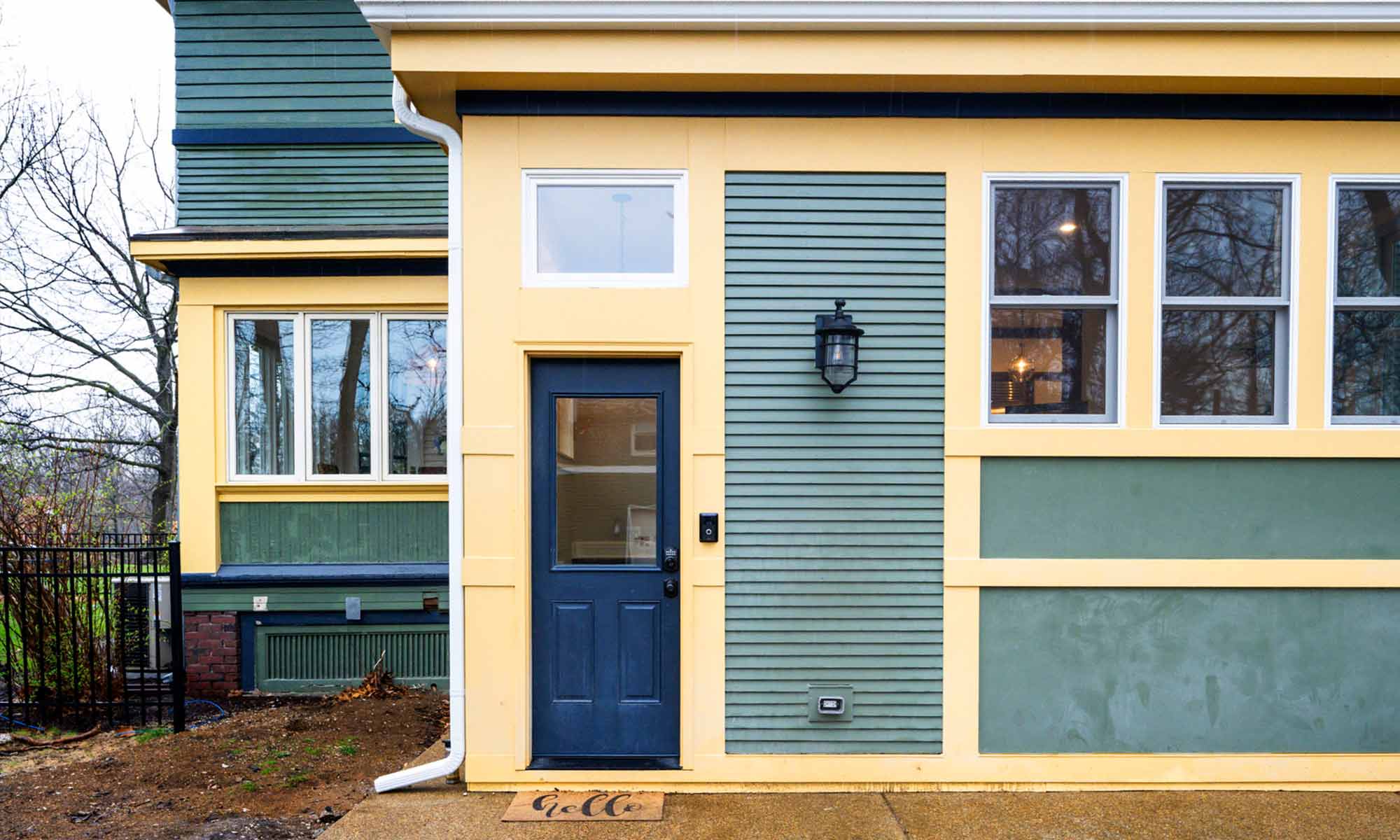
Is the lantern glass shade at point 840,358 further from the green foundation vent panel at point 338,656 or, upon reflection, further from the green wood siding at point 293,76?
the green wood siding at point 293,76

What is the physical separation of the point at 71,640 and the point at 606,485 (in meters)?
4.27

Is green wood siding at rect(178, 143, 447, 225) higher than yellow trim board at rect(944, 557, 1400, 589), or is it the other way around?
green wood siding at rect(178, 143, 447, 225)

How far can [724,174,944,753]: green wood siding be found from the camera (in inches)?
147

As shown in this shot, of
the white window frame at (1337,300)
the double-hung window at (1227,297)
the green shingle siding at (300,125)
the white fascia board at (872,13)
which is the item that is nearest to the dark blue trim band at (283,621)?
the green shingle siding at (300,125)

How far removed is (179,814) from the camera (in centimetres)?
371

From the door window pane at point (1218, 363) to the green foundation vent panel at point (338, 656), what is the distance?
534 cm

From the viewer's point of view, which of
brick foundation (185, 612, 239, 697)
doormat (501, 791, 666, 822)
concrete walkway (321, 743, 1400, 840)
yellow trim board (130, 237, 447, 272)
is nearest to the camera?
concrete walkway (321, 743, 1400, 840)

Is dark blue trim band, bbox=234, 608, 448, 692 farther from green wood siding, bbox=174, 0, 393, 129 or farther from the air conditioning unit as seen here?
green wood siding, bbox=174, 0, 393, 129

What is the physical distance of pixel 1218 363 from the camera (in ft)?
12.6

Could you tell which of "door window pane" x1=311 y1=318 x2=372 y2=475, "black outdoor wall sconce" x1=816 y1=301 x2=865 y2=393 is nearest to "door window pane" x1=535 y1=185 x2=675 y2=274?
"black outdoor wall sconce" x1=816 y1=301 x2=865 y2=393

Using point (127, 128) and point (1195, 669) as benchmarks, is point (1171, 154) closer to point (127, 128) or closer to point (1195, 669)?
point (1195, 669)

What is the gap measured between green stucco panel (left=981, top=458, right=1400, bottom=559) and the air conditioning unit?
575 centimetres

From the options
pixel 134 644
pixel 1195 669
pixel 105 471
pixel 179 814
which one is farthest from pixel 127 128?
pixel 1195 669

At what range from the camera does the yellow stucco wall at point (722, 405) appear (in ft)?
12.1
